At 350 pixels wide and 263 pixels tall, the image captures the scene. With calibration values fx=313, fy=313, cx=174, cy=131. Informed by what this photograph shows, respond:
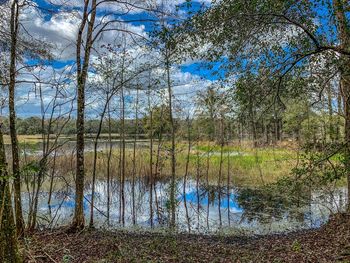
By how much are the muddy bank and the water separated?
4.75 ft

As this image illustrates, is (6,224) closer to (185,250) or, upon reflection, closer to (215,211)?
(185,250)

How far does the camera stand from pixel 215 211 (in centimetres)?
1135

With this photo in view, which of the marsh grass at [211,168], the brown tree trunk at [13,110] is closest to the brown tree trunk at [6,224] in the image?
the brown tree trunk at [13,110]

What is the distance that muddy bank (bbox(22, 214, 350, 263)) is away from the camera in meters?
4.73

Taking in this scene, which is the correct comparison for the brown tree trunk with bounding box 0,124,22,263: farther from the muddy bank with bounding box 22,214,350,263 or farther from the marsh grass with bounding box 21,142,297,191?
the marsh grass with bounding box 21,142,297,191

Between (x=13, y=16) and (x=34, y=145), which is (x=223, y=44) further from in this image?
(x=34, y=145)

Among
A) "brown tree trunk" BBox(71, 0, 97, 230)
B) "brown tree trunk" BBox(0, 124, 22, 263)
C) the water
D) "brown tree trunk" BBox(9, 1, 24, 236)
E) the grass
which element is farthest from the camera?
the grass

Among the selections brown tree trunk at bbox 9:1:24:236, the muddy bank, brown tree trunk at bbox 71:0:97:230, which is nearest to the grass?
brown tree trunk at bbox 71:0:97:230

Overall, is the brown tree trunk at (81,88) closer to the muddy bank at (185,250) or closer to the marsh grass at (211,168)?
the muddy bank at (185,250)

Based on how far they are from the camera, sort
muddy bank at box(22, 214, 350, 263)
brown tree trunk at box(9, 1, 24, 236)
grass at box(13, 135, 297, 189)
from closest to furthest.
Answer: muddy bank at box(22, 214, 350, 263)
brown tree trunk at box(9, 1, 24, 236)
grass at box(13, 135, 297, 189)

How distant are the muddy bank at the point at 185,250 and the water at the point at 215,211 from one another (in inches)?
57.0

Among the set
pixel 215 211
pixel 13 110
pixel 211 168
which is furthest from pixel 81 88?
pixel 211 168

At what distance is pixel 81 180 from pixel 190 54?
395 cm

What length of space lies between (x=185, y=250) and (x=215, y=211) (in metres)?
5.96
